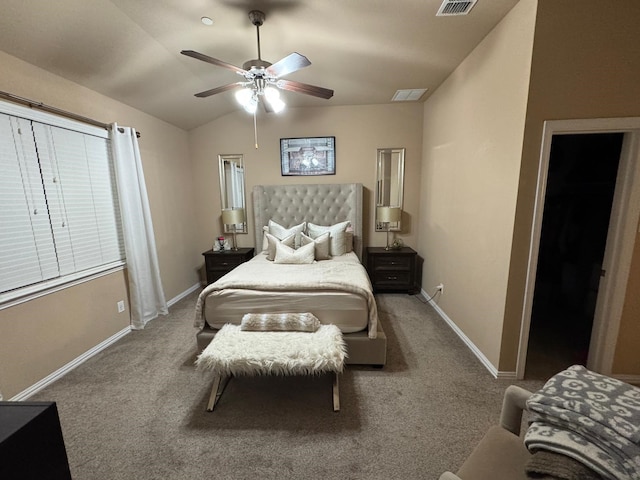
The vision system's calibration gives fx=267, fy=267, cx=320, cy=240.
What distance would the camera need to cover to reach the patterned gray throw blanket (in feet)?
2.49

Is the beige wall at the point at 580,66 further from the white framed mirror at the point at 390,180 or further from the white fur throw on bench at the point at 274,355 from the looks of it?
the white framed mirror at the point at 390,180

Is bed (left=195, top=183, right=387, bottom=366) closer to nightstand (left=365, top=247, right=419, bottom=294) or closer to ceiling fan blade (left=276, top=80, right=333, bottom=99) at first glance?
nightstand (left=365, top=247, right=419, bottom=294)

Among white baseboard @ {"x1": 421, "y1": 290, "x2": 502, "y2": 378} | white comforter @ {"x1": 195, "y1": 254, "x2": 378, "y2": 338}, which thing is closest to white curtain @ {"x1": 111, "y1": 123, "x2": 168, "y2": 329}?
white comforter @ {"x1": 195, "y1": 254, "x2": 378, "y2": 338}

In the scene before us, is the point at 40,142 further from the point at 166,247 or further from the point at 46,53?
the point at 166,247

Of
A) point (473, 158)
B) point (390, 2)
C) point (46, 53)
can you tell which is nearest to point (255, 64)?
point (390, 2)

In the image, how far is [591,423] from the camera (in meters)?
0.83

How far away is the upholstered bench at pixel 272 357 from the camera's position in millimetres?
1831

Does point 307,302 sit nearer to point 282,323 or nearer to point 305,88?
point 282,323

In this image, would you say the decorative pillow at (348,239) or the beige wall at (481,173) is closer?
the beige wall at (481,173)

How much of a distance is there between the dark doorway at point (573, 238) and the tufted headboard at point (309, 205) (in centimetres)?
234

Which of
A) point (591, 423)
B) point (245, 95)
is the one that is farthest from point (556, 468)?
point (245, 95)

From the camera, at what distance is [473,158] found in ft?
8.28

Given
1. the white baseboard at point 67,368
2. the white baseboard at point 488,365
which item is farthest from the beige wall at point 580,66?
the white baseboard at point 67,368

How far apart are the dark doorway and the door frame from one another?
465 mm
